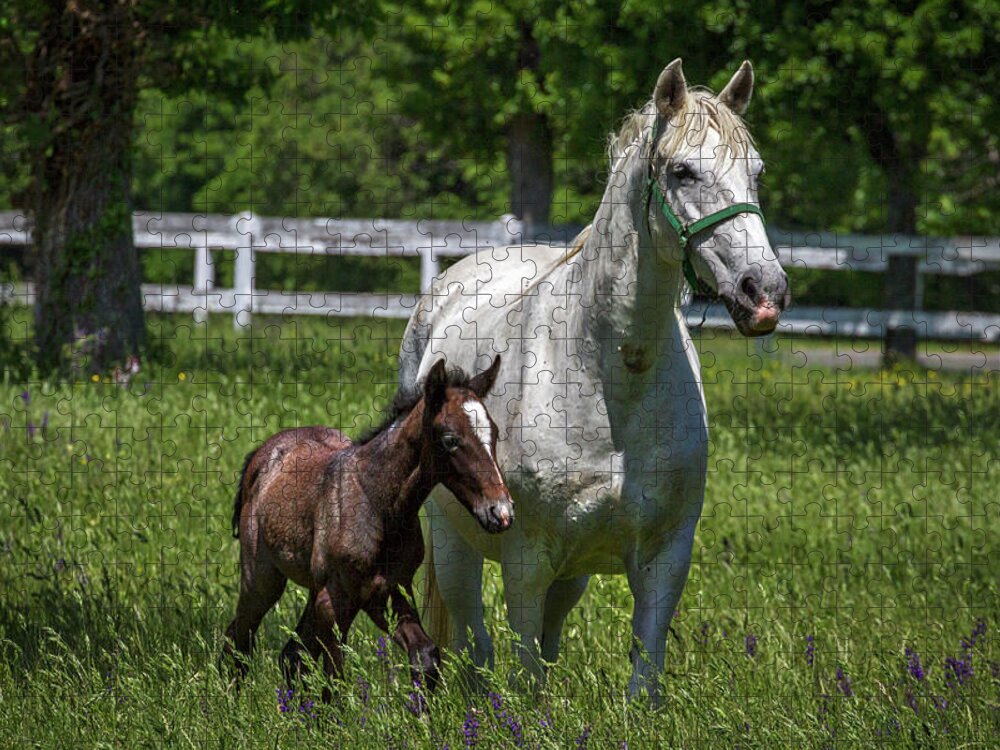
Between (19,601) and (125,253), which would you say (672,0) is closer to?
(125,253)

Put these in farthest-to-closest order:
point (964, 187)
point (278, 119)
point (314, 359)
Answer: point (278, 119)
point (964, 187)
point (314, 359)

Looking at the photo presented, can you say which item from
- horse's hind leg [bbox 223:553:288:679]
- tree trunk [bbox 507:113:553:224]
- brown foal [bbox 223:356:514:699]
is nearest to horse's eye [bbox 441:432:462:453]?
brown foal [bbox 223:356:514:699]

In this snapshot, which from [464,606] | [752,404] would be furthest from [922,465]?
[464,606]

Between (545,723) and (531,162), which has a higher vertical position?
(531,162)

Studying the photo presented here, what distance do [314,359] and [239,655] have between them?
5685mm

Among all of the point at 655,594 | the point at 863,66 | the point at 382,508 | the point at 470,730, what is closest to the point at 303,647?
the point at 382,508

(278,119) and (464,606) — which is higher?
(278,119)

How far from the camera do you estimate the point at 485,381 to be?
5180mm

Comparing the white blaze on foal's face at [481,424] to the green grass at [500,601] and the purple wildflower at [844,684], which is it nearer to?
the green grass at [500,601]

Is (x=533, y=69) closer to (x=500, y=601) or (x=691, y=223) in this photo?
(x=500, y=601)

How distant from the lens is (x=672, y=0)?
1414 centimetres

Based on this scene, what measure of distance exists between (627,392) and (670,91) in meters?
1.15

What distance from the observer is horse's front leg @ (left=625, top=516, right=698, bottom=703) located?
211 inches

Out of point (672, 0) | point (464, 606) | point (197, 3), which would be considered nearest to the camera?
point (464, 606)
